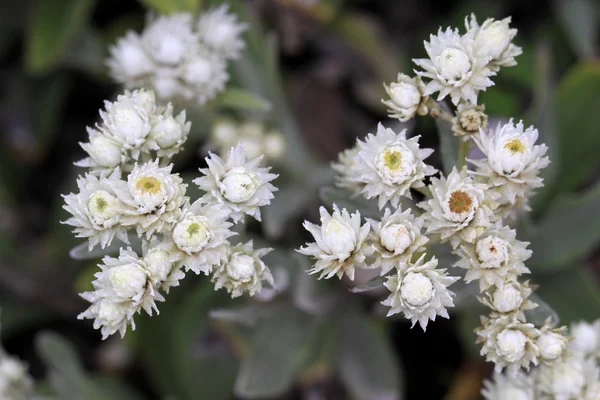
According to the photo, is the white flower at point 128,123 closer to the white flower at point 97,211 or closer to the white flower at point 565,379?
the white flower at point 97,211

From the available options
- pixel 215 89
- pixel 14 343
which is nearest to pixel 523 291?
pixel 215 89

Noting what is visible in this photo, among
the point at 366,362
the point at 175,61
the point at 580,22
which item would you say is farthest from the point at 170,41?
the point at 580,22

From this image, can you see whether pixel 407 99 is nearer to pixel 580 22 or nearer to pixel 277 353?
pixel 277 353

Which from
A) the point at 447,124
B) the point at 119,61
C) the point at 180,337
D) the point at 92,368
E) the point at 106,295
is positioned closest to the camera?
the point at 106,295

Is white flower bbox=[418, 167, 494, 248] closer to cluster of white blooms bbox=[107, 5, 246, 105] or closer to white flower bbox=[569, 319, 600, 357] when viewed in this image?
white flower bbox=[569, 319, 600, 357]

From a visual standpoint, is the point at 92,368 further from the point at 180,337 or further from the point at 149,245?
the point at 149,245

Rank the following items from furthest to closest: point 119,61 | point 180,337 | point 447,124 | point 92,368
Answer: point 92,368
point 180,337
point 119,61
point 447,124
